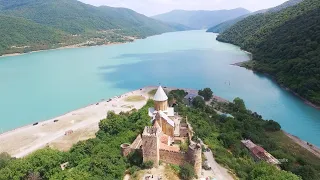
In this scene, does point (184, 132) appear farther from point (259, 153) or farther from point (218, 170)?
point (259, 153)

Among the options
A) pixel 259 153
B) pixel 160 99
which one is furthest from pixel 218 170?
pixel 160 99

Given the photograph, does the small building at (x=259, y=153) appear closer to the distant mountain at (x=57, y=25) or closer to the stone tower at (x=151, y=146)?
the stone tower at (x=151, y=146)

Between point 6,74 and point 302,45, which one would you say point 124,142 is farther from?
point 6,74

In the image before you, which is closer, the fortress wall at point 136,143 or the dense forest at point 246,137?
the dense forest at point 246,137

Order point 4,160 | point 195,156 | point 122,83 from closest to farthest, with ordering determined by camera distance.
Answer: point 195,156 → point 4,160 → point 122,83

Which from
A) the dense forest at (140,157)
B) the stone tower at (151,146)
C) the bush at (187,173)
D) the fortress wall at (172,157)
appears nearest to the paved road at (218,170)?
the dense forest at (140,157)

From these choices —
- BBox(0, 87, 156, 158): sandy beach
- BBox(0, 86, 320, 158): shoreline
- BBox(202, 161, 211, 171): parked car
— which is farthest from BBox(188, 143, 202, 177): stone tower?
BBox(0, 86, 320, 158): shoreline

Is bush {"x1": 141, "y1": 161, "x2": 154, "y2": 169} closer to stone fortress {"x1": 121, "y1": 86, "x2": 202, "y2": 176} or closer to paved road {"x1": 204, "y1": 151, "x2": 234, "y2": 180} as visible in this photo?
stone fortress {"x1": 121, "y1": 86, "x2": 202, "y2": 176}
